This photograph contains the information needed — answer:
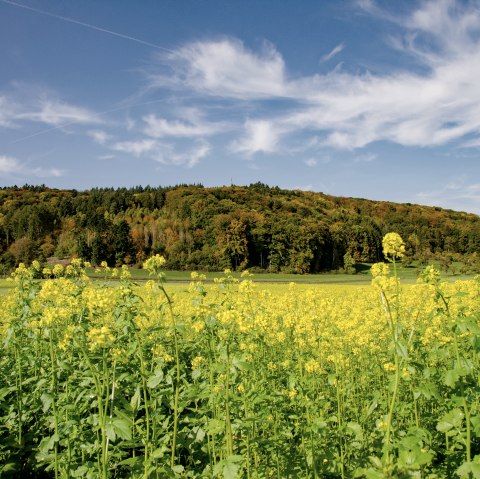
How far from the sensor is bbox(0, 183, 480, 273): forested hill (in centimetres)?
7825

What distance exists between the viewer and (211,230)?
82.8m

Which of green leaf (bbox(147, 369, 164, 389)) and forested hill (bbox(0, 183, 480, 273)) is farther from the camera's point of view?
forested hill (bbox(0, 183, 480, 273))

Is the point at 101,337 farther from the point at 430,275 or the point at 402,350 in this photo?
the point at 430,275

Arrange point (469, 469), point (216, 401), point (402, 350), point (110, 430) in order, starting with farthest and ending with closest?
point (216, 401), point (110, 430), point (469, 469), point (402, 350)

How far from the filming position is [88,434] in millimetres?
4184

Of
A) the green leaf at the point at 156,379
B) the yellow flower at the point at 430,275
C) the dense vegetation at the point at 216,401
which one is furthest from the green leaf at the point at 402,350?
the green leaf at the point at 156,379

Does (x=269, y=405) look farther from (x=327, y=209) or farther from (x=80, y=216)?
(x=327, y=209)

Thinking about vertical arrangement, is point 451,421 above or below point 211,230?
below

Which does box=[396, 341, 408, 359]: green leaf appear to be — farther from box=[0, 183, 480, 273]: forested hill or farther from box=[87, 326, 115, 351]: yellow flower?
box=[0, 183, 480, 273]: forested hill

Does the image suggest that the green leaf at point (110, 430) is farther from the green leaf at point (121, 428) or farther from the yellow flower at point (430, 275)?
the yellow flower at point (430, 275)

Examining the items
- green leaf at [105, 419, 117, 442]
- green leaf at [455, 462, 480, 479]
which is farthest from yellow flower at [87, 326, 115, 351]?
green leaf at [455, 462, 480, 479]

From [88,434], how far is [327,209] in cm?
11172

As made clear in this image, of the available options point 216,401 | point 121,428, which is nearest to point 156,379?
point 121,428

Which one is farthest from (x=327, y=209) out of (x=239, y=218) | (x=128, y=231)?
(x=128, y=231)
